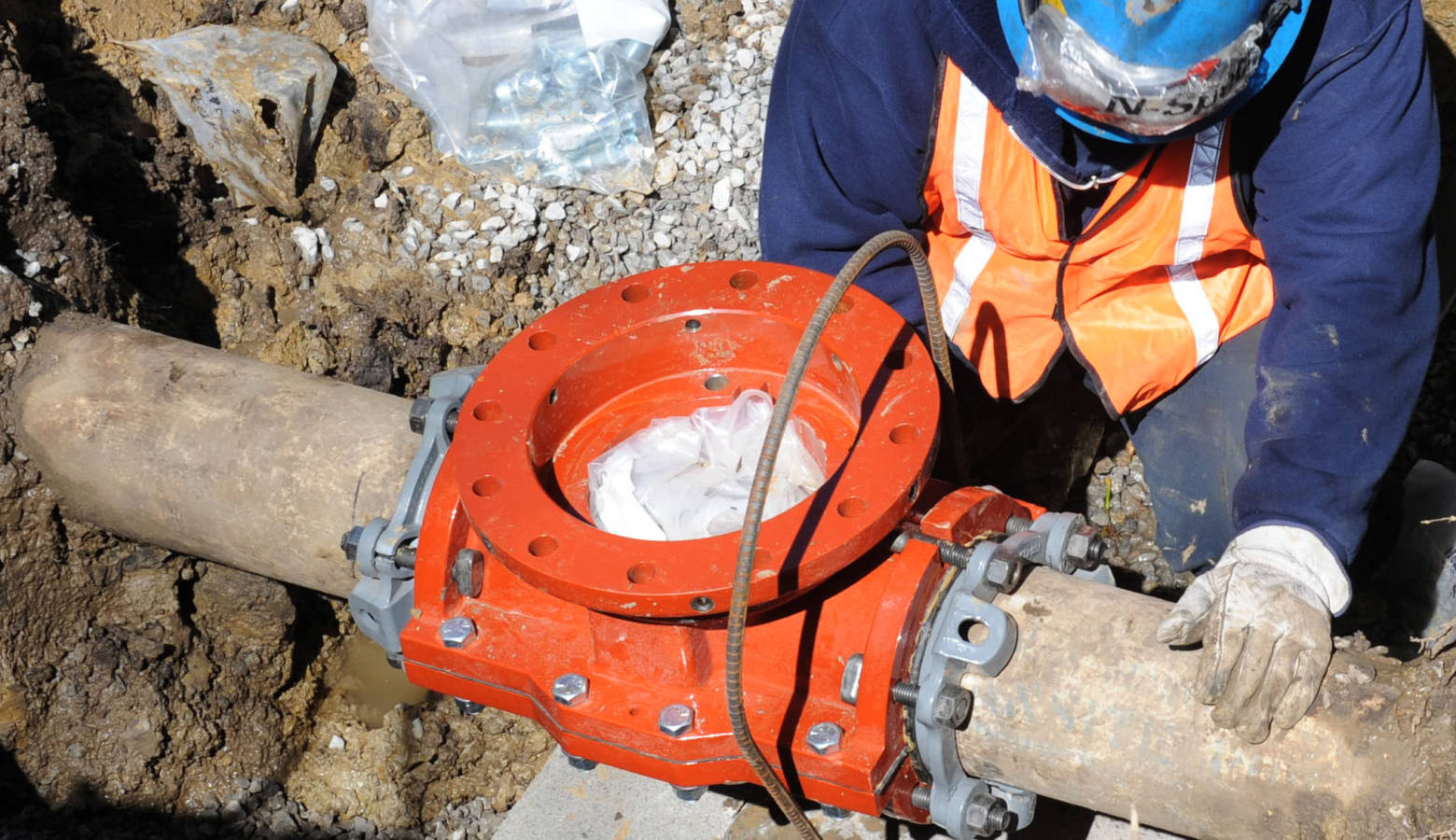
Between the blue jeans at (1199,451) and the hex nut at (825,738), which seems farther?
the blue jeans at (1199,451)

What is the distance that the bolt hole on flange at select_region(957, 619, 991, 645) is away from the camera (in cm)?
171

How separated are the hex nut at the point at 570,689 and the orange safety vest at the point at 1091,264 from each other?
3.76ft

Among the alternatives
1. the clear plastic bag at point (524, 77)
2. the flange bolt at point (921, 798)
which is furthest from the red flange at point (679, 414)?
the clear plastic bag at point (524, 77)

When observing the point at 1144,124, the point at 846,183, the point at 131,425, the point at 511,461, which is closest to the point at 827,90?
the point at 846,183

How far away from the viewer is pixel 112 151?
3125mm

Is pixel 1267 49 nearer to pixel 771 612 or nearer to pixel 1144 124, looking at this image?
pixel 1144 124

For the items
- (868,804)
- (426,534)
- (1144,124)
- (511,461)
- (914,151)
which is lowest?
(868,804)

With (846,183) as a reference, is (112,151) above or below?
below

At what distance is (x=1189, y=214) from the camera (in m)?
2.32

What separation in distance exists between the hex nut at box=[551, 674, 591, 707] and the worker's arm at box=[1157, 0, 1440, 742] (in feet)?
3.10

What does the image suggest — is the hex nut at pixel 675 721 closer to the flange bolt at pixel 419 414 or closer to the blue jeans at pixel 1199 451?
the flange bolt at pixel 419 414

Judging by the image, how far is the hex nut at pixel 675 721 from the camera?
167 cm

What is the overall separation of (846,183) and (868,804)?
3.77 feet

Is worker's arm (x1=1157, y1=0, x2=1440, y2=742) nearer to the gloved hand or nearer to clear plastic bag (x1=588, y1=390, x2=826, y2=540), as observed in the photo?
the gloved hand
